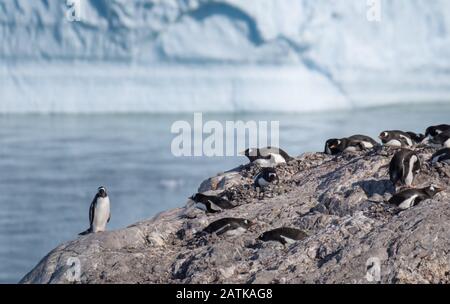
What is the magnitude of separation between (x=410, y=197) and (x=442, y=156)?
618 millimetres

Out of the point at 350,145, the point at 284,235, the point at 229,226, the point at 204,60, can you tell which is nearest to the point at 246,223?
the point at 229,226

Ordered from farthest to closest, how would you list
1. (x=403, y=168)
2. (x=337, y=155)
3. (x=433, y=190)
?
(x=337, y=155)
(x=403, y=168)
(x=433, y=190)

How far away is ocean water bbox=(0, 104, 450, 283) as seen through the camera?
12.8 m

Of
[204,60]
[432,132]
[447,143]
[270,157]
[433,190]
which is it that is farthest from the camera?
[204,60]

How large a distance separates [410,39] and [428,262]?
15.4 m

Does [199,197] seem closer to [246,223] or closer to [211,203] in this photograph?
[211,203]

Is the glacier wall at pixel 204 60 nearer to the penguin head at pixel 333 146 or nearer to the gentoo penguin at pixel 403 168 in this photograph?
the penguin head at pixel 333 146

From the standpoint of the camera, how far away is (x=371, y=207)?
20.0 ft

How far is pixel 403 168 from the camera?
6191 mm

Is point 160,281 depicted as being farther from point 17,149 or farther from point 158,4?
point 158,4

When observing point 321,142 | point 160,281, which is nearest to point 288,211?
point 160,281

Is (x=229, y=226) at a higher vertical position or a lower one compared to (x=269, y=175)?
lower

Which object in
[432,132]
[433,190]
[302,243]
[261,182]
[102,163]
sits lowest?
[102,163]

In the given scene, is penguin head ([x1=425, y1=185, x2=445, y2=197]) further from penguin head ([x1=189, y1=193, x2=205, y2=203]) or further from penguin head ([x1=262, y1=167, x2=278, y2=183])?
penguin head ([x1=189, y1=193, x2=205, y2=203])
